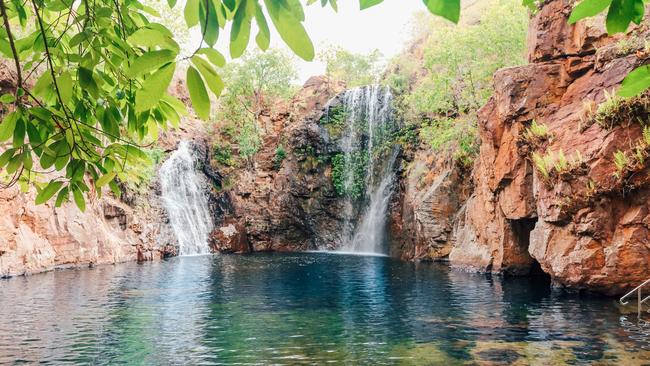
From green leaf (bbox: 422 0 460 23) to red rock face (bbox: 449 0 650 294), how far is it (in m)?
13.2

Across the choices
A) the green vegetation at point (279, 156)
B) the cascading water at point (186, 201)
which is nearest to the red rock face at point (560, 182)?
the cascading water at point (186, 201)

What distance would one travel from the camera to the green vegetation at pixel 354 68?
4209 centimetres

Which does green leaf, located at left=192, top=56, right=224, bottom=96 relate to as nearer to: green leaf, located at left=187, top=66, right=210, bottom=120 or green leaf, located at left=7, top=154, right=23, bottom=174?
green leaf, located at left=187, top=66, right=210, bottom=120

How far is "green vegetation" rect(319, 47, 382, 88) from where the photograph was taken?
42.1m

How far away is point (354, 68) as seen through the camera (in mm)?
43625

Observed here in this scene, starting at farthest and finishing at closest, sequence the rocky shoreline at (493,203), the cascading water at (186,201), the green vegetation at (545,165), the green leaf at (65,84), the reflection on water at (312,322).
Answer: the cascading water at (186,201) → the green vegetation at (545,165) → the rocky shoreline at (493,203) → the reflection on water at (312,322) → the green leaf at (65,84)

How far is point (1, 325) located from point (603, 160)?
14.5 m

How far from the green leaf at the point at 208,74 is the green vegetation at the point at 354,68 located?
40925 mm

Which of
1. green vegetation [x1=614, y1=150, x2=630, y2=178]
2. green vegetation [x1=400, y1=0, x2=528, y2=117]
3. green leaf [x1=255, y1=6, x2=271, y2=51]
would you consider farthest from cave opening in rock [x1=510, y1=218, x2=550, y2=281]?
green leaf [x1=255, y1=6, x2=271, y2=51]

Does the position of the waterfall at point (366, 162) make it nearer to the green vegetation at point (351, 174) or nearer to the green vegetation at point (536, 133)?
the green vegetation at point (351, 174)

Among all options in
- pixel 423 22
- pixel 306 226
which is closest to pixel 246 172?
pixel 306 226

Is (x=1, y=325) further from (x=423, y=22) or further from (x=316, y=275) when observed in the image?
(x=423, y=22)

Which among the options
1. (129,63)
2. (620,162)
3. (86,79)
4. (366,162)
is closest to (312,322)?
(620,162)

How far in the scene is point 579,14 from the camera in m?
1.44
